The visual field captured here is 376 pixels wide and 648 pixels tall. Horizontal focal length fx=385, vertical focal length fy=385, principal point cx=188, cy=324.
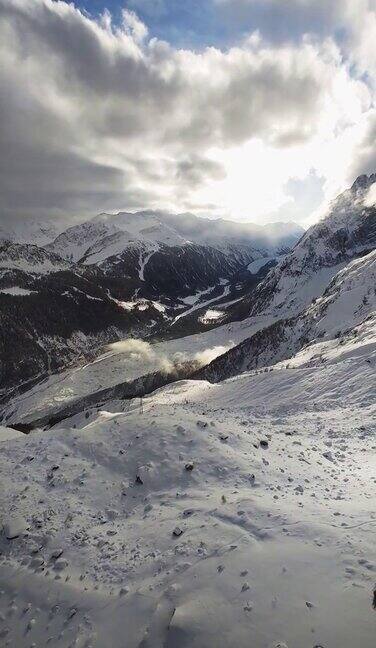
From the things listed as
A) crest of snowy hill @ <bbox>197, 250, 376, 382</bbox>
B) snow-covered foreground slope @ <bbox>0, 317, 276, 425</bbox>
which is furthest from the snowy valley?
snow-covered foreground slope @ <bbox>0, 317, 276, 425</bbox>

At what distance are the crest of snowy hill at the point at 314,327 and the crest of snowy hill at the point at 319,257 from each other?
50538mm

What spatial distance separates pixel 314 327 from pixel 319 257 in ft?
298

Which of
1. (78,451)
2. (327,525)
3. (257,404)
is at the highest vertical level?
(78,451)

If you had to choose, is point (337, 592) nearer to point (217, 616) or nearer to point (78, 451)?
point (217, 616)

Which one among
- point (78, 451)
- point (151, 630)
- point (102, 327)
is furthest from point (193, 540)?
point (102, 327)


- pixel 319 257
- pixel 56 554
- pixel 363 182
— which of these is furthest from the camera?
pixel 363 182

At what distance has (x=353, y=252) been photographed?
141500 millimetres

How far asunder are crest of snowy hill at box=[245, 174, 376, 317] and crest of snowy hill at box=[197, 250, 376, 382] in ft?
166

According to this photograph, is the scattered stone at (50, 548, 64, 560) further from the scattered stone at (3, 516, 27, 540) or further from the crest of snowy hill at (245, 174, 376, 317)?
the crest of snowy hill at (245, 174, 376, 317)

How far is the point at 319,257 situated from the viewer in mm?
147750

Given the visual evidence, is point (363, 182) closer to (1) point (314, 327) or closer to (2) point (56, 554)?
(1) point (314, 327)

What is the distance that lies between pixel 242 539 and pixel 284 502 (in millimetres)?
2548

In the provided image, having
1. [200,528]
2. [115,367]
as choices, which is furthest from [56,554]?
[115,367]

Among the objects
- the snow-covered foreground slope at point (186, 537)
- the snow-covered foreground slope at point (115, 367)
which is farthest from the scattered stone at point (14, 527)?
the snow-covered foreground slope at point (115, 367)
